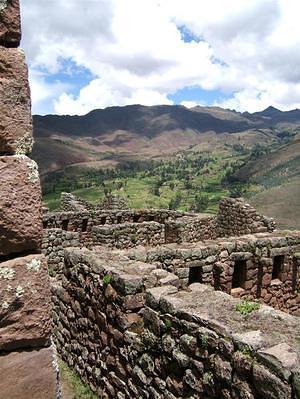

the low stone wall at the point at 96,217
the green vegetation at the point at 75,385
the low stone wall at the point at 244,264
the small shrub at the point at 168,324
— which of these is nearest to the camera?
the small shrub at the point at 168,324

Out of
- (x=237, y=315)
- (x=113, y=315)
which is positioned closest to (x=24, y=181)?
(x=237, y=315)

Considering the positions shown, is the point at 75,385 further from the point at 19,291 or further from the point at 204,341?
the point at 19,291

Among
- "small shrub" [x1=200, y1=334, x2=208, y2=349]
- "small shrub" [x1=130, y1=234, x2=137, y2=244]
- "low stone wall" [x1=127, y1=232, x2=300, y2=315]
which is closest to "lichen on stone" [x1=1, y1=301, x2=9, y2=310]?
"small shrub" [x1=200, y1=334, x2=208, y2=349]

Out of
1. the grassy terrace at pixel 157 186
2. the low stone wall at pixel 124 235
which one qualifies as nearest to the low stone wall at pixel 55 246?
the low stone wall at pixel 124 235

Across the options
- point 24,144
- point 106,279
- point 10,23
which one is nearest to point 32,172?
point 24,144

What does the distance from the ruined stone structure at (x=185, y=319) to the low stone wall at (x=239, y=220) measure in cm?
471

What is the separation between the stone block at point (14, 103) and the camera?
9.15 feet

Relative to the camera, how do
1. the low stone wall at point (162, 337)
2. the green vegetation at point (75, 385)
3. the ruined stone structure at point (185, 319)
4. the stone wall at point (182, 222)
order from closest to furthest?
the low stone wall at point (162, 337)
the ruined stone structure at point (185, 319)
the green vegetation at point (75, 385)
the stone wall at point (182, 222)

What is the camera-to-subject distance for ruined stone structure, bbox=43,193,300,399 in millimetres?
4598

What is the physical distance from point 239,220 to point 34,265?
44.0ft

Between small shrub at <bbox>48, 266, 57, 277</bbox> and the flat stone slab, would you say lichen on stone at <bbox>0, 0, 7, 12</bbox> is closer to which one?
the flat stone slab

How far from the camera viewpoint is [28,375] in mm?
2934

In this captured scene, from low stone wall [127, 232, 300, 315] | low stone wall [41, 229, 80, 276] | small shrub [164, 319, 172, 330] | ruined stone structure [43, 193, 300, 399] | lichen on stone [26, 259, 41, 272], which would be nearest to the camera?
lichen on stone [26, 259, 41, 272]

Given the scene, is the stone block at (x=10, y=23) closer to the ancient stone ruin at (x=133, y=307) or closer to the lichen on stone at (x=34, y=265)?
the ancient stone ruin at (x=133, y=307)
